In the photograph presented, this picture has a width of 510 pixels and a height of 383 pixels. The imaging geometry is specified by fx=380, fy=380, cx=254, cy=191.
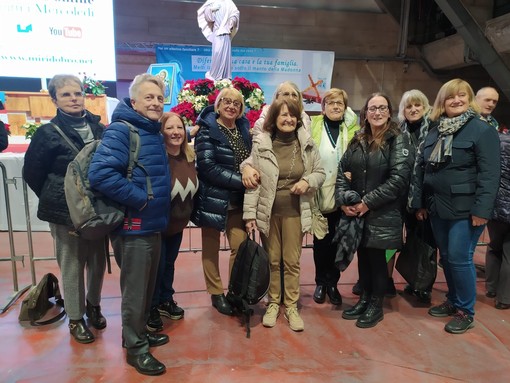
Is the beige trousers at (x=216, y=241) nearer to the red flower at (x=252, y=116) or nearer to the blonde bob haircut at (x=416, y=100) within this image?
the red flower at (x=252, y=116)

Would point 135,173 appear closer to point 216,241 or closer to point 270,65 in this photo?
point 216,241

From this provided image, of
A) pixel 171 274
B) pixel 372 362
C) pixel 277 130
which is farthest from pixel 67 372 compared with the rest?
pixel 277 130

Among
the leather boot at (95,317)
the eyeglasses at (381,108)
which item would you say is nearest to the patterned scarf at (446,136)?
the eyeglasses at (381,108)

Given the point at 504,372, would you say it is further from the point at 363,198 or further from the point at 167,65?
the point at 167,65

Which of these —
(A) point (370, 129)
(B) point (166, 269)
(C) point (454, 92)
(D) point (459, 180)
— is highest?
(C) point (454, 92)

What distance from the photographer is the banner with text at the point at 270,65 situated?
9.19m

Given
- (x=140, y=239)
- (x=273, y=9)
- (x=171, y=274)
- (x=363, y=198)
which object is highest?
(x=273, y=9)

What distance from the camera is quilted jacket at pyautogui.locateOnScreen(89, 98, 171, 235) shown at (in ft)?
6.34

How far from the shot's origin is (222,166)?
260 centimetres

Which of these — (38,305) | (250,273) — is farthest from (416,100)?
(38,305)

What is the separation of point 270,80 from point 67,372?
28.0 feet

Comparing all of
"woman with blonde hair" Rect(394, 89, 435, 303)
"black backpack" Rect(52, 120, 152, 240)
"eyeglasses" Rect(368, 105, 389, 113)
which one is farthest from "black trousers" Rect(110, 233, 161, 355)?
"woman with blonde hair" Rect(394, 89, 435, 303)

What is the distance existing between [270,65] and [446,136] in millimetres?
7679

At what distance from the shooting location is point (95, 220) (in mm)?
1987
